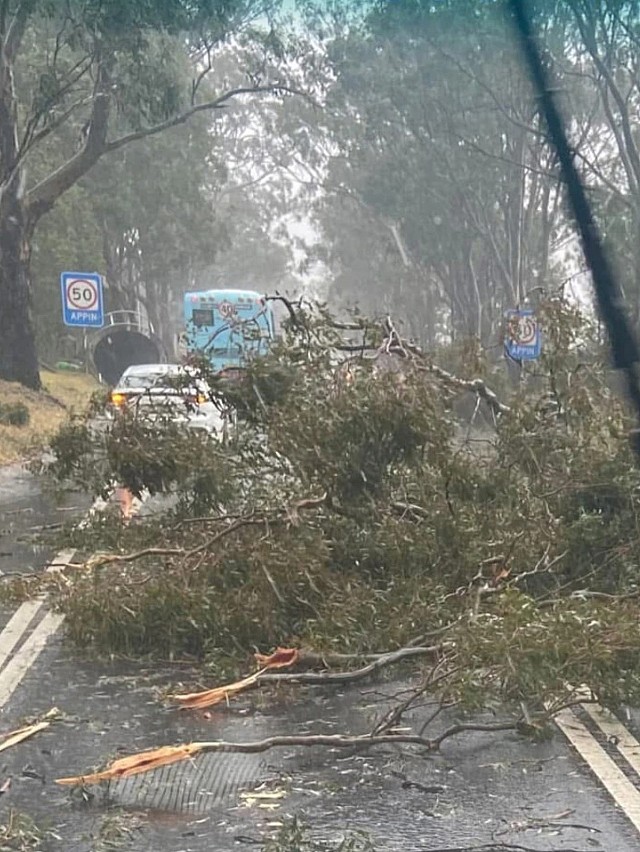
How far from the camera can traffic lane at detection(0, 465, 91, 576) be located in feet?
35.0

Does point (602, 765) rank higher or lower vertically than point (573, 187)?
lower

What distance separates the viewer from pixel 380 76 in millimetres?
32281

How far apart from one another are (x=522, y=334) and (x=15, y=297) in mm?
17813

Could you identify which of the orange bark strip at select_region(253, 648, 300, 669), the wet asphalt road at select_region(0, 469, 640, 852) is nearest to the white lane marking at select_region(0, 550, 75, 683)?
the wet asphalt road at select_region(0, 469, 640, 852)

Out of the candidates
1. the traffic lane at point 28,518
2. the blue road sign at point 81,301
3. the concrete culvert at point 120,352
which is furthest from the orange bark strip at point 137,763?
the concrete culvert at point 120,352

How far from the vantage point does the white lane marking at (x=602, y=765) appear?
482 centimetres

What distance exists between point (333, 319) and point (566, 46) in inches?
604

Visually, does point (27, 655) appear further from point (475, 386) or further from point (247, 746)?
point (475, 386)

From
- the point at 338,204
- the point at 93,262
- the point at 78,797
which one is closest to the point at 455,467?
the point at 78,797

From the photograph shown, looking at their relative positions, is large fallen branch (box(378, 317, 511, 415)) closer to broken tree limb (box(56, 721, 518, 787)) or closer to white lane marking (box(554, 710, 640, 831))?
white lane marking (box(554, 710, 640, 831))

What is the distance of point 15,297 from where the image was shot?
1057 inches

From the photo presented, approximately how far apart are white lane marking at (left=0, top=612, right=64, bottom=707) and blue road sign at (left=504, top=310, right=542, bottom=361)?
14.9 feet

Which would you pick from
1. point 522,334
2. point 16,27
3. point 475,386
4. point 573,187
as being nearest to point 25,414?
point 16,27

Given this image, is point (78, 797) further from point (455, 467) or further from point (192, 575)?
point (455, 467)
